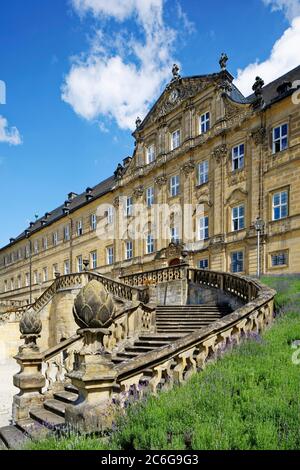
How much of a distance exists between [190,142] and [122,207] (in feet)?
33.1

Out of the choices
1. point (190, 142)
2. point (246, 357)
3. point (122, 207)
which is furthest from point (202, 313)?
point (122, 207)

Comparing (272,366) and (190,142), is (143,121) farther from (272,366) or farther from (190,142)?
(272,366)

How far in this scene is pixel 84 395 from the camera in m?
4.95

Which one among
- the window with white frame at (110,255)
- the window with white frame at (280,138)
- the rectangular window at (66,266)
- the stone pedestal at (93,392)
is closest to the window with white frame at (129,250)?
the window with white frame at (110,255)

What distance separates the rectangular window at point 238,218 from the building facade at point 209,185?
6 centimetres

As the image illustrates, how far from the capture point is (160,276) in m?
18.0

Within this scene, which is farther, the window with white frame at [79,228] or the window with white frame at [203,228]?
the window with white frame at [79,228]

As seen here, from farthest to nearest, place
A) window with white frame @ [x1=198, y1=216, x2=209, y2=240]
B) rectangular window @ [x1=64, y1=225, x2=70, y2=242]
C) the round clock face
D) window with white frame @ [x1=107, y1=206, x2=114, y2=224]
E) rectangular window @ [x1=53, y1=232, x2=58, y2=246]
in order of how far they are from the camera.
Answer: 1. rectangular window @ [x1=53, y1=232, x2=58, y2=246]
2. rectangular window @ [x1=64, y1=225, x2=70, y2=242]
3. window with white frame @ [x1=107, y1=206, x2=114, y2=224]
4. the round clock face
5. window with white frame @ [x1=198, y1=216, x2=209, y2=240]

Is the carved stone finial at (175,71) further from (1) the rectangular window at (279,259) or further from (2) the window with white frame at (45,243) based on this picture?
(2) the window with white frame at (45,243)

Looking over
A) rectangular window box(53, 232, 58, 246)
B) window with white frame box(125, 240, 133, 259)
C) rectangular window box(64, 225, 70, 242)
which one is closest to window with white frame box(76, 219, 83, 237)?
rectangular window box(64, 225, 70, 242)

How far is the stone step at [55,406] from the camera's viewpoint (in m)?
6.45

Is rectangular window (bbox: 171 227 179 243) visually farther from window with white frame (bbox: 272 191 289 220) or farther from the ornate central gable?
the ornate central gable

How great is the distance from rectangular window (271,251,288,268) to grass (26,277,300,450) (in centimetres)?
1436

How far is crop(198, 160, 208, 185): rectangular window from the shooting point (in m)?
24.9
